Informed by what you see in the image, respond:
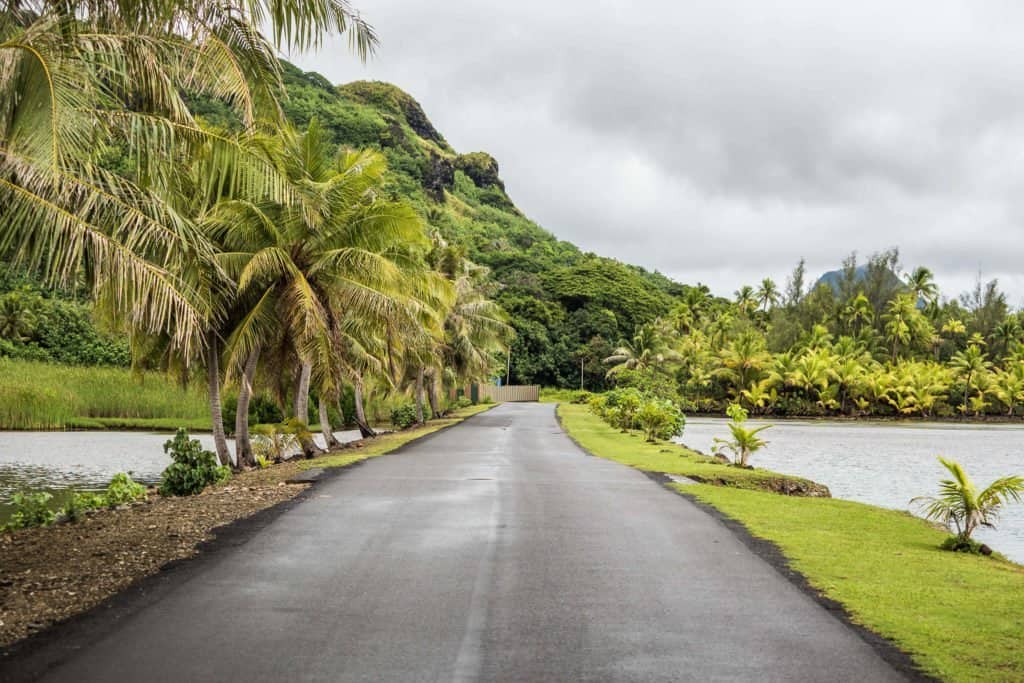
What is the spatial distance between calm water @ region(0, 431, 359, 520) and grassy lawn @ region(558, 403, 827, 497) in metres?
11.1

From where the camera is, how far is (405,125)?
168m

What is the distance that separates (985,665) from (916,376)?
77.5 meters

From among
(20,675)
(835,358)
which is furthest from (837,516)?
(835,358)

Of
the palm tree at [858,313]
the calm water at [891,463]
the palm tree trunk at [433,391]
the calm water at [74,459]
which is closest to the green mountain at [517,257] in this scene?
the palm tree trunk at [433,391]

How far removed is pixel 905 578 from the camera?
27.1 ft

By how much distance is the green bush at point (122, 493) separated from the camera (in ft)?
45.2

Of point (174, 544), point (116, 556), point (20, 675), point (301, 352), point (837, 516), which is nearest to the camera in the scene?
point (20, 675)

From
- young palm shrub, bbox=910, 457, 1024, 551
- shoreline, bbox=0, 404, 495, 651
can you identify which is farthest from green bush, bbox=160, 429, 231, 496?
young palm shrub, bbox=910, 457, 1024, 551

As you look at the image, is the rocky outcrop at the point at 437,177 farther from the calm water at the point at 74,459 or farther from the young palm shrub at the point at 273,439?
the young palm shrub at the point at 273,439

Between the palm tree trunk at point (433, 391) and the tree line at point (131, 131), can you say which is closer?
the tree line at point (131, 131)

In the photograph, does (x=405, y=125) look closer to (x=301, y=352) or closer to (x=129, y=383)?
(x=129, y=383)

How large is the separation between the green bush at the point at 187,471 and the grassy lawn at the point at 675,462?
8584mm

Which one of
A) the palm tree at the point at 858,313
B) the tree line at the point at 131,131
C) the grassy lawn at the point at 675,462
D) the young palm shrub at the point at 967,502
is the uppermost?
the palm tree at the point at 858,313

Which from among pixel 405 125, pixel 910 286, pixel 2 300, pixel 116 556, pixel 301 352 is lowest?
pixel 116 556
